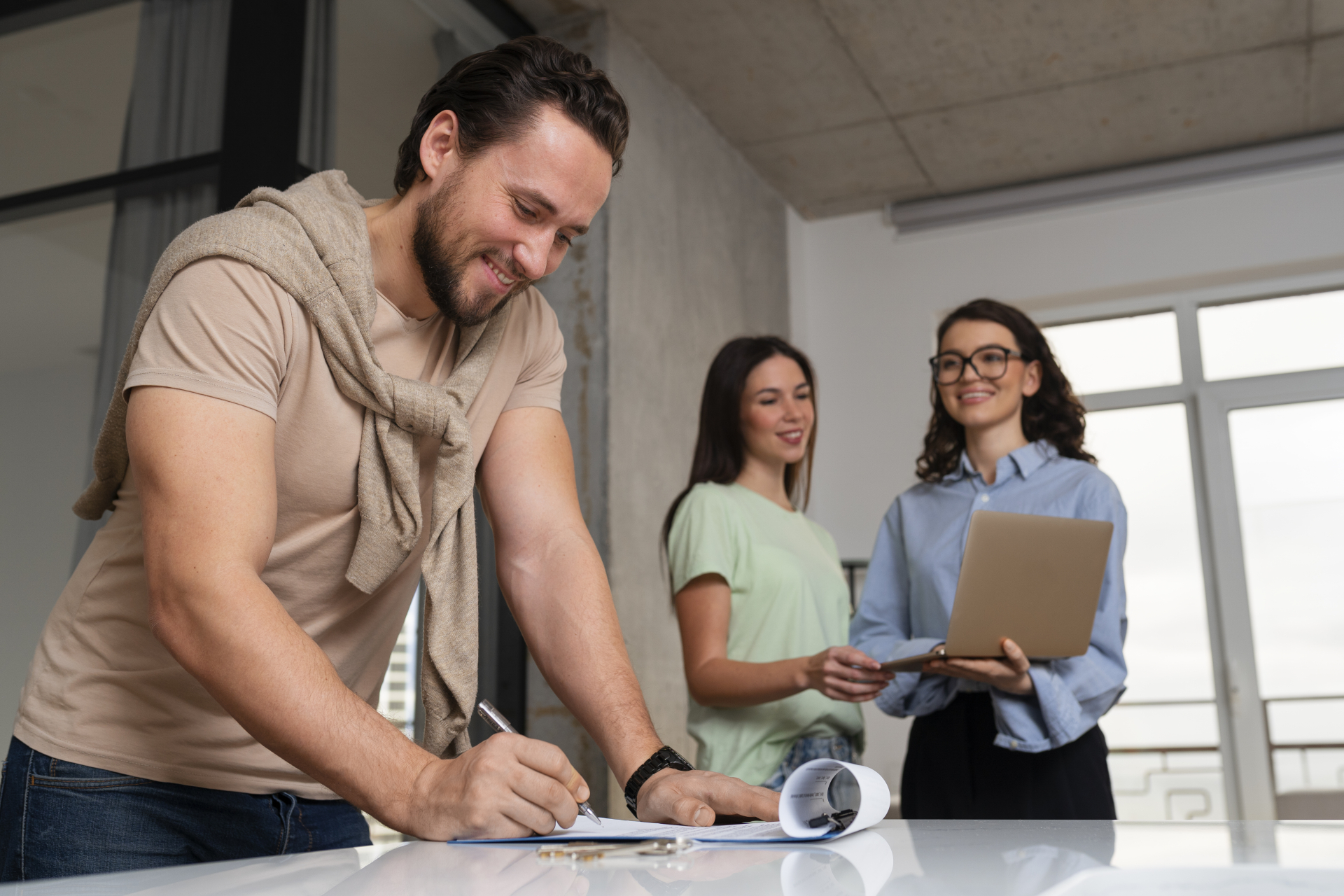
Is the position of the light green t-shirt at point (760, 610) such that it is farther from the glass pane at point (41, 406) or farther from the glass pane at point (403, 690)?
the glass pane at point (41, 406)

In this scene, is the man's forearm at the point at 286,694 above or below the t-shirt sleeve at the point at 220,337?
below

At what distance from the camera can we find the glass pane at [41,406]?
220 cm

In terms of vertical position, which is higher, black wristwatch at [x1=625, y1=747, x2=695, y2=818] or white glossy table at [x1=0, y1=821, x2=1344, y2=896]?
black wristwatch at [x1=625, y1=747, x2=695, y2=818]

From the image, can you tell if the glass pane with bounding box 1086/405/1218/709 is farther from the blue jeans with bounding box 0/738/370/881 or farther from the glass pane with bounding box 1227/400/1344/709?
the blue jeans with bounding box 0/738/370/881

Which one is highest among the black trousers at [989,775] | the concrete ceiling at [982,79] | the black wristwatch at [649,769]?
the concrete ceiling at [982,79]

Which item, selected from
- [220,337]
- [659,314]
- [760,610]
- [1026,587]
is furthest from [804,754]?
[659,314]

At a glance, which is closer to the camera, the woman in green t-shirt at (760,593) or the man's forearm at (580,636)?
the man's forearm at (580,636)

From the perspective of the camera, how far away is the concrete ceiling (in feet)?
11.9

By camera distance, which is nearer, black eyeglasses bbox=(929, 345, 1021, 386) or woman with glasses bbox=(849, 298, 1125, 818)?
woman with glasses bbox=(849, 298, 1125, 818)

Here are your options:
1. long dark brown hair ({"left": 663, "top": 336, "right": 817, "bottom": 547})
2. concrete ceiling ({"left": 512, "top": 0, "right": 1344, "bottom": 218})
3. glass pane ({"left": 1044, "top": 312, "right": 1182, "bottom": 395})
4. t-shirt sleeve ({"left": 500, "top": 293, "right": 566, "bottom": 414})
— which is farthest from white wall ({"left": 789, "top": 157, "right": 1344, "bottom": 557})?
t-shirt sleeve ({"left": 500, "top": 293, "right": 566, "bottom": 414})

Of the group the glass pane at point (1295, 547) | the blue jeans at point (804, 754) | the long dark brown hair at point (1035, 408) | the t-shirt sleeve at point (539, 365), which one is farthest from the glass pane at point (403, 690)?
the glass pane at point (1295, 547)

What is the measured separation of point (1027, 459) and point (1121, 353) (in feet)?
10.3

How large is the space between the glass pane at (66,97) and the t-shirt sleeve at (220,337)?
1703mm

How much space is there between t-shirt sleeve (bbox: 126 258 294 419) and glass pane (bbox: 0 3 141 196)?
1.70 meters
